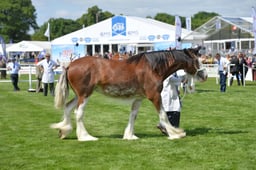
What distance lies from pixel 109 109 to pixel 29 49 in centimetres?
4976

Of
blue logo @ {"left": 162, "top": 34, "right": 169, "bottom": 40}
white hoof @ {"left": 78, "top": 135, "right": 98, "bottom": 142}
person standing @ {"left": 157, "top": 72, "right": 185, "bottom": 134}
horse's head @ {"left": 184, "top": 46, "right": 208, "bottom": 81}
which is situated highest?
blue logo @ {"left": 162, "top": 34, "right": 169, "bottom": 40}

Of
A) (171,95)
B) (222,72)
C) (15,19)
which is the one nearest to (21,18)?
(15,19)

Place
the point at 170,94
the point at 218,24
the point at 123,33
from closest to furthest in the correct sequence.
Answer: the point at 170,94, the point at 123,33, the point at 218,24

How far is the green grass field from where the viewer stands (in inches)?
306

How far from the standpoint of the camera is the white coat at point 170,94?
10.6 meters

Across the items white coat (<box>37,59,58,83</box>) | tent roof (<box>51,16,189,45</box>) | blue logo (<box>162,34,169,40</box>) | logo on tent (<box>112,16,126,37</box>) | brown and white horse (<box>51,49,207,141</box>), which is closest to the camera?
brown and white horse (<box>51,49,207,141</box>)

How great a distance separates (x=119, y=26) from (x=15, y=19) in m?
69.7

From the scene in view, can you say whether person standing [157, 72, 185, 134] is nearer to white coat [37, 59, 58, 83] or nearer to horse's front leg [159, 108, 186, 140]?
horse's front leg [159, 108, 186, 140]

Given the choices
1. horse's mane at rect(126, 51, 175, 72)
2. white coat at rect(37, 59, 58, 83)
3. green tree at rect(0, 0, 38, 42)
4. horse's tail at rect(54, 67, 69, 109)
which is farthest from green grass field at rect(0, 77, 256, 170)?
green tree at rect(0, 0, 38, 42)

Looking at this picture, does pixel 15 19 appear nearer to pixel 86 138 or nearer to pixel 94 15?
pixel 94 15

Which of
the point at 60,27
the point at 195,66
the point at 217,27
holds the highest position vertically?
the point at 60,27

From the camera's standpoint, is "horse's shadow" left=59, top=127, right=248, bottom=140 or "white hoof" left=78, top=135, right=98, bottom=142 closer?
"white hoof" left=78, top=135, right=98, bottom=142

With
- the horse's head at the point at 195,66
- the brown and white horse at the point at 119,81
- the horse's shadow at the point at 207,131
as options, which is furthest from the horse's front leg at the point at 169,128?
the horse's head at the point at 195,66

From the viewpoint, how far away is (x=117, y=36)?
44969 millimetres
